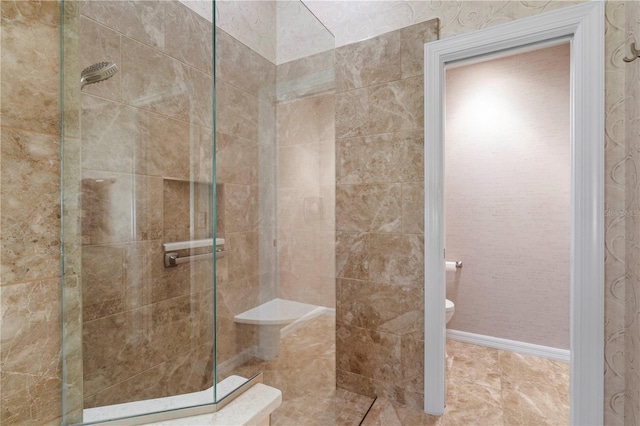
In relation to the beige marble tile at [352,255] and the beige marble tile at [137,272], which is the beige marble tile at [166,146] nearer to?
the beige marble tile at [137,272]

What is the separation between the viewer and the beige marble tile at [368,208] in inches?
71.4

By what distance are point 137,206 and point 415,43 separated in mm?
1622

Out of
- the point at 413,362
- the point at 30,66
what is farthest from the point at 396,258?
the point at 30,66

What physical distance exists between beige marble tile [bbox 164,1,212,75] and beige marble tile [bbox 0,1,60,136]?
12.4 inches

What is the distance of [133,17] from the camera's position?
3.14 ft

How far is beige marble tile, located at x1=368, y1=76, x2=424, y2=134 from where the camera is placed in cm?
174

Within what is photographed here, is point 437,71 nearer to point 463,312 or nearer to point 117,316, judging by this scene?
point 117,316

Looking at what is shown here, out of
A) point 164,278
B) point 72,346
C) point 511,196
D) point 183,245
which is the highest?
point 511,196

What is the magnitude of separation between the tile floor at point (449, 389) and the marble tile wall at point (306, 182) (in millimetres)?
206

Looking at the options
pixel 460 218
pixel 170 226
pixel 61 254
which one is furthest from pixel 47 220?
pixel 460 218

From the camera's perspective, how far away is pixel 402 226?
→ 1790 mm

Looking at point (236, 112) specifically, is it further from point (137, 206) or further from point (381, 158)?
point (381, 158)

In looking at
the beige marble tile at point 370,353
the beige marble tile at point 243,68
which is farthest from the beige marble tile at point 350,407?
the beige marble tile at point 243,68

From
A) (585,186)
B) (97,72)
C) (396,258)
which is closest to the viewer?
(97,72)
